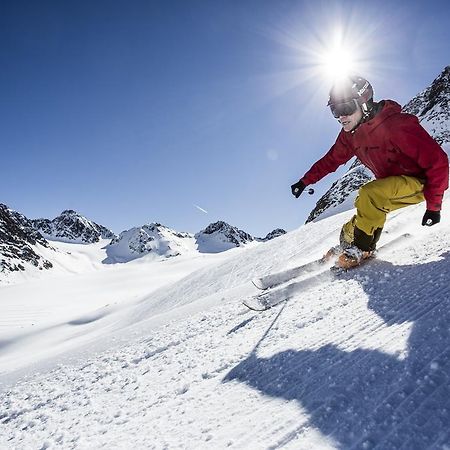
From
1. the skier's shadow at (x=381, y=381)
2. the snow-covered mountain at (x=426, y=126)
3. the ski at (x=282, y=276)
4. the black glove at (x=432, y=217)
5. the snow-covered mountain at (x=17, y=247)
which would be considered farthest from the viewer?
the snow-covered mountain at (x=17, y=247)

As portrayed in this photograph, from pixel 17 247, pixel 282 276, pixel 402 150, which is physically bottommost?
pixel 282 276

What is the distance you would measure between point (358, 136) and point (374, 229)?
4.17 feet

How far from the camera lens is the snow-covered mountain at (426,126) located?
4825cm

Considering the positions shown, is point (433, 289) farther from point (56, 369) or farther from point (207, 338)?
point (56, 369)

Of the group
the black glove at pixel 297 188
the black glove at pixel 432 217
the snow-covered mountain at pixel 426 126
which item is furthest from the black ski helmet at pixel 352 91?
the snow-covered mountain at pixel 426 126

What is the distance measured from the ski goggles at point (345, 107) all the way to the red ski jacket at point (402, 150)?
1.01 feet

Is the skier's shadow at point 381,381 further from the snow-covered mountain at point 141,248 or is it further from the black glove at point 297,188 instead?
the snow-covered mountain at point 141,248

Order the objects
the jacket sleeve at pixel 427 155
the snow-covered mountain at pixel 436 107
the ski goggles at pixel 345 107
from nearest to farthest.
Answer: the jacket sleeve at pixel 427 155 → the ski goggles at pixel 345 107 → the snow-covered mountain at pixel 436 107

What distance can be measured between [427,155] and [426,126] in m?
57.5

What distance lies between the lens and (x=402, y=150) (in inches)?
176

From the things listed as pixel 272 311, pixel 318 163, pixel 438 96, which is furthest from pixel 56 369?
pixel 438 96

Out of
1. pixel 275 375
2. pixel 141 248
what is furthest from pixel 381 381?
pixel 141 248

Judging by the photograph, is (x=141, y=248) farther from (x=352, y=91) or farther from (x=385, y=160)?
(x=352, y=91)

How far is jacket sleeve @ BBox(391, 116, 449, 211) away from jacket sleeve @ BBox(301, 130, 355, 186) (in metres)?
1.25
